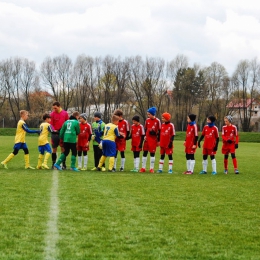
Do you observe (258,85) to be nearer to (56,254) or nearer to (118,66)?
(118,66)

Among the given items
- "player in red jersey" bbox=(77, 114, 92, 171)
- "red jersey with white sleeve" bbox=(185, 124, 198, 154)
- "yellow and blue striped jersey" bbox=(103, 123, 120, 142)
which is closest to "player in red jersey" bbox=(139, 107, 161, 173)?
"red jersey with white sleeve" bbox=(185, 124, 198, 154)

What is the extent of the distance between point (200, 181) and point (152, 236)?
21.3ft

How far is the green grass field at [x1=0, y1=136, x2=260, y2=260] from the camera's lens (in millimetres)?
4719

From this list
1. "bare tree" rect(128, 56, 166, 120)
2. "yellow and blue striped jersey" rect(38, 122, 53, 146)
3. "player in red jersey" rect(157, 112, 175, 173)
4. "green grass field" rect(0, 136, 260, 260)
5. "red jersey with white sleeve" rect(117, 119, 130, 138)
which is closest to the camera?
"green grass field" rect(0, 136, 260, 260)

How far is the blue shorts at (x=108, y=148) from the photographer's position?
13461mm

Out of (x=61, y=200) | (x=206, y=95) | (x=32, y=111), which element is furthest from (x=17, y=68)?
(x=61, y=200)

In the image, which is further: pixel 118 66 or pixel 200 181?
pixel 118 66

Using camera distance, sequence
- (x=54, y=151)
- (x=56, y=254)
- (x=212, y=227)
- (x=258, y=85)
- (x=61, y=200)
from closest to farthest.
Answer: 1. (x=56, y=254)
2. (x=212, y=227)
3. (x=61, y=200)
4. (x=54, y=151)
5. (x=258, y=85)

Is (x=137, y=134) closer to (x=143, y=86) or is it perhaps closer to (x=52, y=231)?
(x=52, y=231)

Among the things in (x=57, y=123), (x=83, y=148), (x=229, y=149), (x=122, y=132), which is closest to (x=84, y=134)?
(x=83, y=148)

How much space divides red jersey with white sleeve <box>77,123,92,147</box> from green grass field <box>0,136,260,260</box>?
4527 mm

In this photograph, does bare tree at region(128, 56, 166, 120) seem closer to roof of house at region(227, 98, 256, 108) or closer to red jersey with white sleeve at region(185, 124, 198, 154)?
roof of house at region(227, 98, 256, 108)

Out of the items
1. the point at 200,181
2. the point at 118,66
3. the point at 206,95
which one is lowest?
the point at 200,181

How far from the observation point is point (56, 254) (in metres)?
4.48
